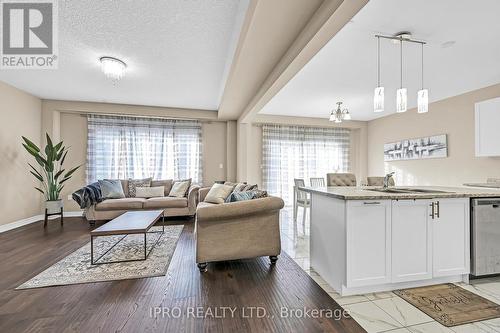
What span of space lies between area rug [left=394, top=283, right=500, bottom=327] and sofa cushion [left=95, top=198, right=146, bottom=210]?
14.0 feet

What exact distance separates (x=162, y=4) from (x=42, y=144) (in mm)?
4681

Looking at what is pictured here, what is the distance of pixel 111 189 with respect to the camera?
453 centimetres

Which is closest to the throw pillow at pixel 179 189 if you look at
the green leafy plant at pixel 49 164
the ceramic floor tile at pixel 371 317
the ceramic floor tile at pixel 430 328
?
the green leafy plant at pixel 49 164

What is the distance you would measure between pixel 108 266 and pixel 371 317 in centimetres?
263

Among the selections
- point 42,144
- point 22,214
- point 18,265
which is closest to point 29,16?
point 18,265

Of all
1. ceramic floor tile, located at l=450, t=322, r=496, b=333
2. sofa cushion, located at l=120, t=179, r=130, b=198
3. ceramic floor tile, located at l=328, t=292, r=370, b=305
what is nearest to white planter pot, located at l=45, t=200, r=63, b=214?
sofa cushion, located at l=120, t=179, r=130, b=198

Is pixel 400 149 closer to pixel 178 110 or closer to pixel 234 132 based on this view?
pixel 234 132

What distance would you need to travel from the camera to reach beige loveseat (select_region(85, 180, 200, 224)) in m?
4.17

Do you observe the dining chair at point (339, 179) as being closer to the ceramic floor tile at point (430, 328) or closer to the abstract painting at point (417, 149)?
the abstract painting at point (417, 149)

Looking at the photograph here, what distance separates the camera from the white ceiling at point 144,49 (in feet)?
6.88

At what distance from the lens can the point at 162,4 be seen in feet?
6.61

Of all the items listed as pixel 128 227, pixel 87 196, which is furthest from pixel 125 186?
pixel 128 227

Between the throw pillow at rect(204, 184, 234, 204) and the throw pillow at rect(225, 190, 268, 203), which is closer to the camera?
the throw pillow at rect(225, 190, 268, 203)

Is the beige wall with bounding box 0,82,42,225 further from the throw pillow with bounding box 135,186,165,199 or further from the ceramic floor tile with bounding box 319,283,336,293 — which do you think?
the ceramic floor tile with bounding box 319,283,336,293
